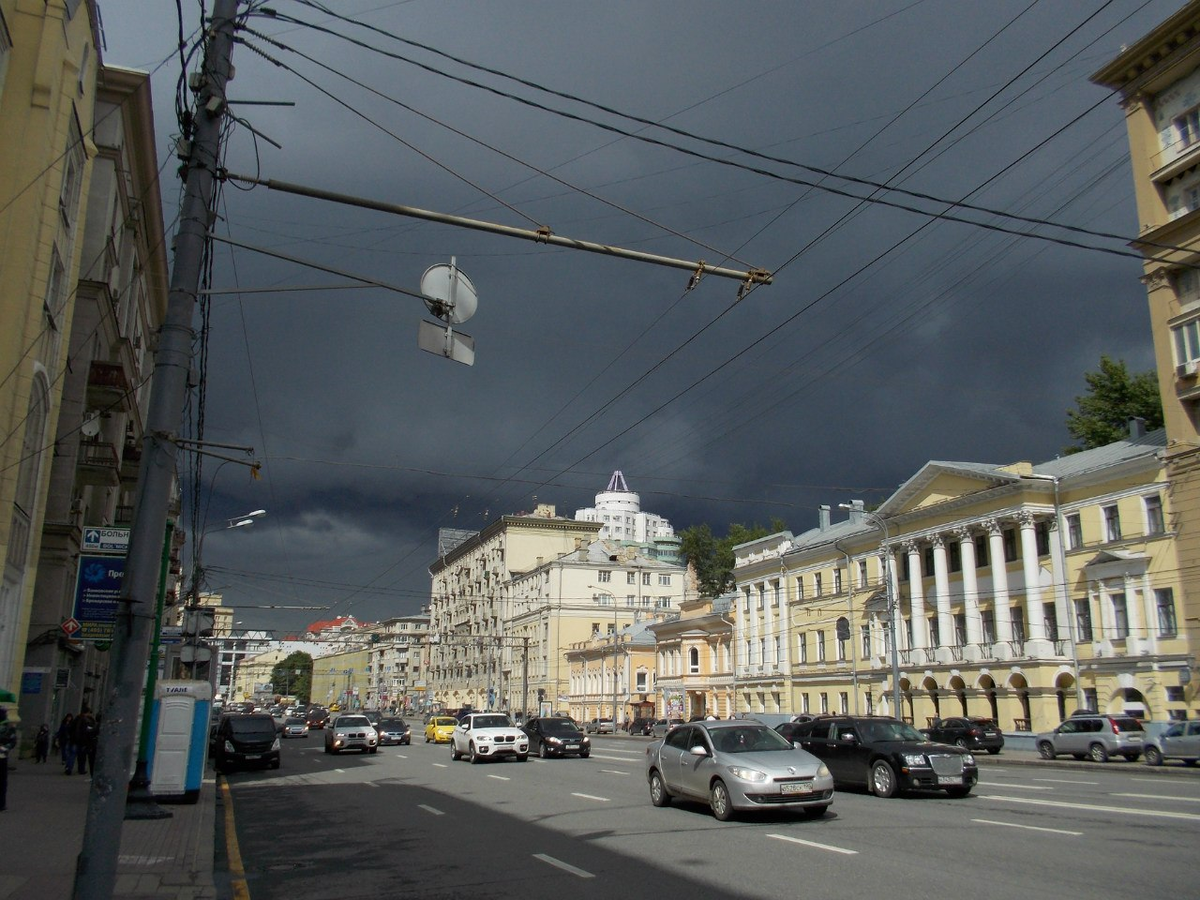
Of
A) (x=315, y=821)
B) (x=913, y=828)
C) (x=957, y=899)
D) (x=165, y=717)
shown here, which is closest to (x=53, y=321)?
(x=165, y=717)

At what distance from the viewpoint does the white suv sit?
30.6 meters

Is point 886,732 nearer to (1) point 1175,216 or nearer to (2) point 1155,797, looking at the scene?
(2) point 1155,797

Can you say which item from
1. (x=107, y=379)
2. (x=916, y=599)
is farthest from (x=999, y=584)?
(x=107, y=379)

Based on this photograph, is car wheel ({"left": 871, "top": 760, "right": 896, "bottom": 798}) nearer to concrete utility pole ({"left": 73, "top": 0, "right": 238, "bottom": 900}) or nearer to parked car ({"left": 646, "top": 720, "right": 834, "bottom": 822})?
parked car ({"left": 646, "top": 720, "right": 834, "bottom": 822})

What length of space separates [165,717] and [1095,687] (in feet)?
127

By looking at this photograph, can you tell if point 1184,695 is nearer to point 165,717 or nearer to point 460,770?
point 460,770

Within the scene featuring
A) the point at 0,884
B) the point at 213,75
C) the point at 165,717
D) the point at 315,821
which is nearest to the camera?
the point at 213,75

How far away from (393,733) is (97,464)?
2184 cm

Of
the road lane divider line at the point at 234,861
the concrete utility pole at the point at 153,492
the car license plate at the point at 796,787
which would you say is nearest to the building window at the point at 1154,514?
the car license plate at the point at 796,787

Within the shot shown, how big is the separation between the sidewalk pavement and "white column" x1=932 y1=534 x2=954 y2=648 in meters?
41.1

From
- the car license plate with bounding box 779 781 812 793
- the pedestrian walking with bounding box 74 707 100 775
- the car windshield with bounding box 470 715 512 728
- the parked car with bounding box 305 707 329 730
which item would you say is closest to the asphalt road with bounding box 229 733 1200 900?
the car license plate with bounding box 779 781 812 793

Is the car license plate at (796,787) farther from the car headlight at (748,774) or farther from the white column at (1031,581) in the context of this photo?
the white column at (1031,581)

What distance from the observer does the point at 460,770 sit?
27.2m

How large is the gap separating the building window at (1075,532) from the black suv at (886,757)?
30407 mm
